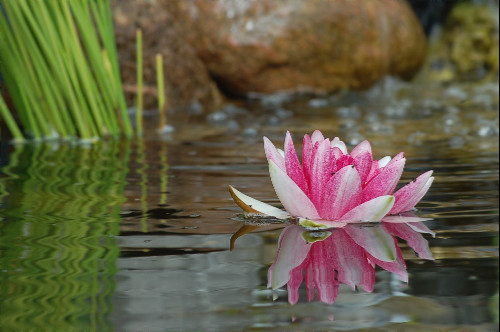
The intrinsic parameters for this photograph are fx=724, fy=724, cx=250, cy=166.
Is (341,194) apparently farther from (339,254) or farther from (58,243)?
(58,243)

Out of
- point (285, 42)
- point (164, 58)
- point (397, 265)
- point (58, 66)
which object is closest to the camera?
point (397, 265)

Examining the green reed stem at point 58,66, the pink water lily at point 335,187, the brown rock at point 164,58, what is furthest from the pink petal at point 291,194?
the brown rock at point 164,58

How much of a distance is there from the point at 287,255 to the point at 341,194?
22cm

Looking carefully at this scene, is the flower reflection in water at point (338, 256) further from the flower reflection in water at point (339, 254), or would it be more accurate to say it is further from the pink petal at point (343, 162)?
the pink petal at point (343, 162)

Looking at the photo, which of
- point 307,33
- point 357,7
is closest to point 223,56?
point 307,33

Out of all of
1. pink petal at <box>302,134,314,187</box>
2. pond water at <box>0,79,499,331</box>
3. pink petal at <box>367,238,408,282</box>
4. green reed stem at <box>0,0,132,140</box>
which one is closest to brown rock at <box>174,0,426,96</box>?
green reed stem at <box>0,0,132,140</box>

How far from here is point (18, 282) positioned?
1212mm

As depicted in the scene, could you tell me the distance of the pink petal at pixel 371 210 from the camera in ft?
4.98

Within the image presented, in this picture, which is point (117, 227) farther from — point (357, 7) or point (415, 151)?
point (357, 7)

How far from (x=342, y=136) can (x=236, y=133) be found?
59 centimetres

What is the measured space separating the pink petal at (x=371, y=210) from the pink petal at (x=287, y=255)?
0.11m

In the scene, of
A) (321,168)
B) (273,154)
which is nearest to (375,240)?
(321,168)

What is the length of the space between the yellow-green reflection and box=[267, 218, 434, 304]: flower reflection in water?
31 centimetres

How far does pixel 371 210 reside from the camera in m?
1.56
